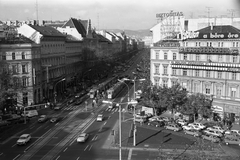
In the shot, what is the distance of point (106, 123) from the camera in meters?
47.5

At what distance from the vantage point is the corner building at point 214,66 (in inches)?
1853

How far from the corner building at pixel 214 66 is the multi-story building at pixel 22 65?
88.4ft

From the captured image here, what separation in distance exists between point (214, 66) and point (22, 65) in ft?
114

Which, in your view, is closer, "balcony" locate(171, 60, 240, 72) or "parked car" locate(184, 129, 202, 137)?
"parked car" locate(184, 129, 202, 137)

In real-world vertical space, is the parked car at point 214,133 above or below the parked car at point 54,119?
below

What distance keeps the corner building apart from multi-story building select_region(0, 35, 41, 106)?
27.0 m

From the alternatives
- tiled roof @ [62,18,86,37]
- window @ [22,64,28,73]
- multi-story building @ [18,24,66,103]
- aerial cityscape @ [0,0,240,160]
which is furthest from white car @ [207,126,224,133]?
tiled roof @ [62,18,86,37]

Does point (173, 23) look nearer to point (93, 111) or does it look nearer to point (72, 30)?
point (93, 111)

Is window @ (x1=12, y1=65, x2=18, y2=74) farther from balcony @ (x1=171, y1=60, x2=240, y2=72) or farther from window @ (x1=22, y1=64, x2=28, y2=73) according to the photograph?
balcony @ (x1=171, y1=60, x2=240, y2=72)

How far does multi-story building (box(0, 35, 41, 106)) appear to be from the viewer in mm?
58719

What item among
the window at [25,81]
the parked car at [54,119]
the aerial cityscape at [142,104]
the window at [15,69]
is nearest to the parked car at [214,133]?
the aerial cityscape at [142,104]

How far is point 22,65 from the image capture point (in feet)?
198

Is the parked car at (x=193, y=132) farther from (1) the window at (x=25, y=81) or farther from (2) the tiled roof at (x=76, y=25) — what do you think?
(2) the tiled roof at (x=76, y=25)

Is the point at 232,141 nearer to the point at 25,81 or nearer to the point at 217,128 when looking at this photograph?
the point at 217,128
